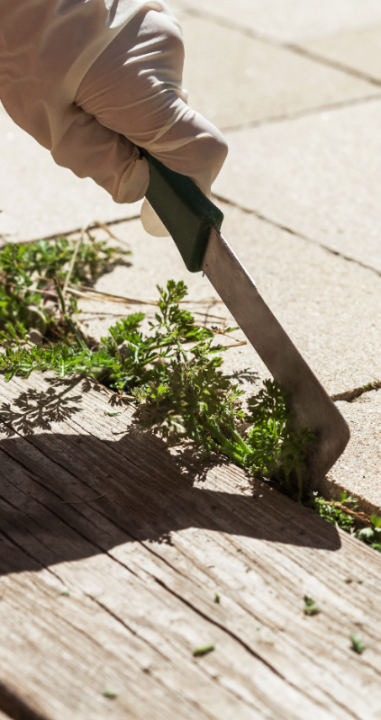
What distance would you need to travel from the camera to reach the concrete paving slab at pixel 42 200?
3379mm

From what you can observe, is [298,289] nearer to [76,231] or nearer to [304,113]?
[76,231]

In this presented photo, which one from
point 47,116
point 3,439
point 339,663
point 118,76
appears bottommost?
point 3,439

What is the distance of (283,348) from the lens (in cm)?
196

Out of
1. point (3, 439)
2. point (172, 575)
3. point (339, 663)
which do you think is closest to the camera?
point (339, 663)

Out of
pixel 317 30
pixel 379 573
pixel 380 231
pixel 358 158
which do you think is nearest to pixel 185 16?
pixel 317 30

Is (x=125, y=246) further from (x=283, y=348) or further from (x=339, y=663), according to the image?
(x=339, y=663)

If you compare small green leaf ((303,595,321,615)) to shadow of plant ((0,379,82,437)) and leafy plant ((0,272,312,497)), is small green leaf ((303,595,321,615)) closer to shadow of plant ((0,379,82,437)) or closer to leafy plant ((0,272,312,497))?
leafy plant ((0,272,312,497))

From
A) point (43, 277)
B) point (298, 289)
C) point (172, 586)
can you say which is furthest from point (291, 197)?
point (172, 586)

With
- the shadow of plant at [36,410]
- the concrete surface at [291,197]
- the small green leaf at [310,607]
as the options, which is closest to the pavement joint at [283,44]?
the concrete surface at [291,197]

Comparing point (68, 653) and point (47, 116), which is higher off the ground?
point (47, 116)

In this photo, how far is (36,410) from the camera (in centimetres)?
226

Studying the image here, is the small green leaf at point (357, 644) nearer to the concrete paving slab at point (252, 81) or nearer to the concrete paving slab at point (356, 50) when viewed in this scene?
the concrete paving slab at point (252, 81)

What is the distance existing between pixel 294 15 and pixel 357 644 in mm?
5689

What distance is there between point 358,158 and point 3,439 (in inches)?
102
